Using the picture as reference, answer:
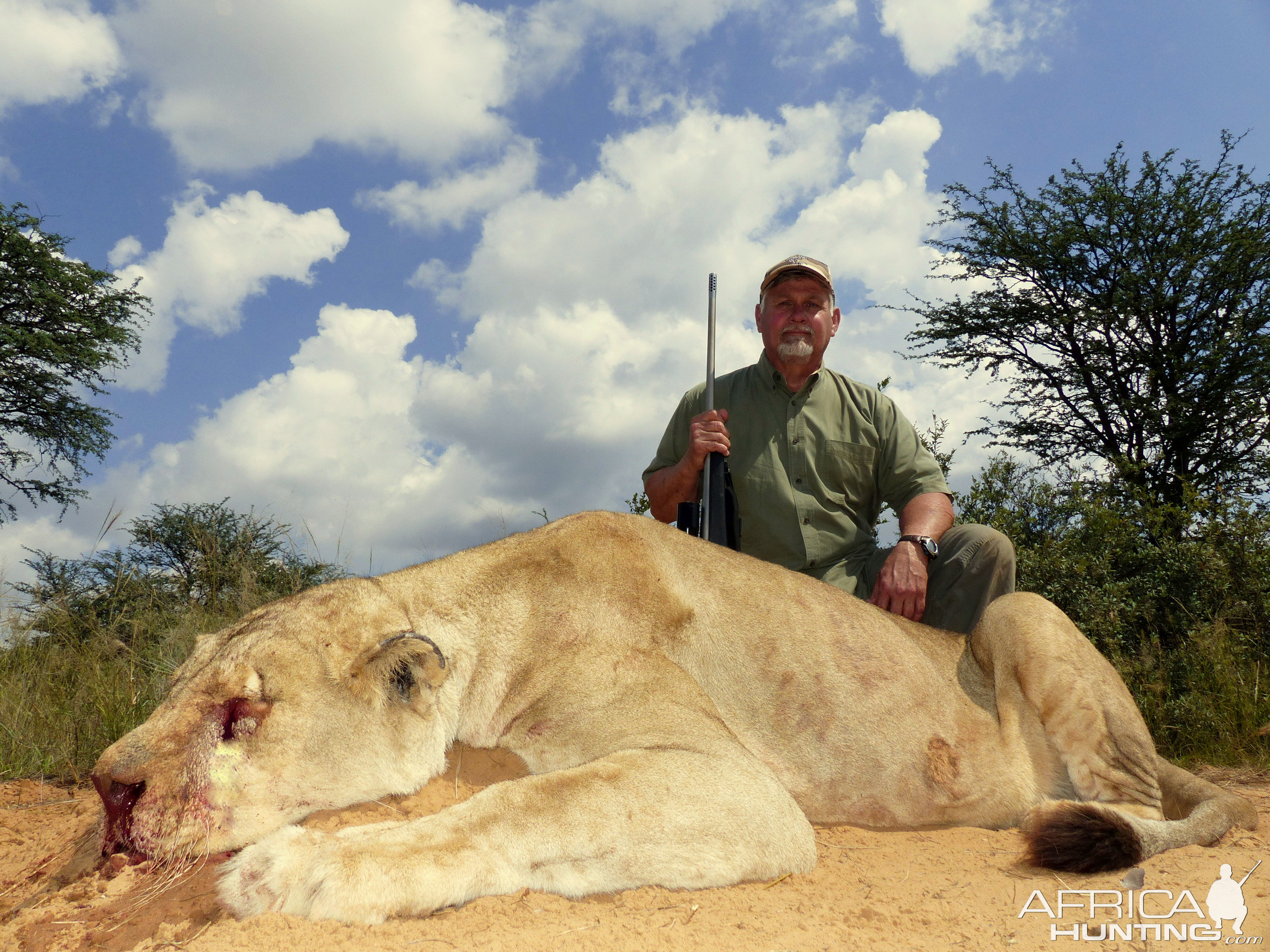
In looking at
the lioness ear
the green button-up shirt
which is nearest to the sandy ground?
the lioness ear

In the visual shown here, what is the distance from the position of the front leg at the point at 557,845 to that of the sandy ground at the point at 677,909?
48 millimetres

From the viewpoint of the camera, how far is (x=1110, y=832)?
2.94 metres

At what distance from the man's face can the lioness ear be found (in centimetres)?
381

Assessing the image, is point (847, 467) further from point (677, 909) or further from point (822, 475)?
point (677, 909)

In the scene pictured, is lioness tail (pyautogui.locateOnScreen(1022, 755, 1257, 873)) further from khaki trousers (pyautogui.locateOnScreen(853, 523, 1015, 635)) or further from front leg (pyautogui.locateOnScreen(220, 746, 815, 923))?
khaki trousers (pyautogui.locateOnScreen(853, 523, 1015, 635))

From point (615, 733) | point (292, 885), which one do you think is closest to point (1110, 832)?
point (615, 733)

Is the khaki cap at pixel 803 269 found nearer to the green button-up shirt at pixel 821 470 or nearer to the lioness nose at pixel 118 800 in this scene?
the green button-up shirt at pixel 821 470

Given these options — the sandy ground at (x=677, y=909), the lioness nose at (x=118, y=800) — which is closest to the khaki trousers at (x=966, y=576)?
the sandy ground at (x=677, y=909)

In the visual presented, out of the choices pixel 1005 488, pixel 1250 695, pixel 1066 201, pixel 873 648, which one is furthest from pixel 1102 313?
pixel 873 648

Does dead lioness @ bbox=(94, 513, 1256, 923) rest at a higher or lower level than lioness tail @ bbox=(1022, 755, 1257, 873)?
higher

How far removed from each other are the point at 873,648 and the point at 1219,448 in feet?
44.1

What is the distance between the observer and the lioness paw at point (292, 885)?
7.18 ft

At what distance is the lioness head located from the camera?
2463 mm

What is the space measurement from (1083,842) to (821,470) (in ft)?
10.3
